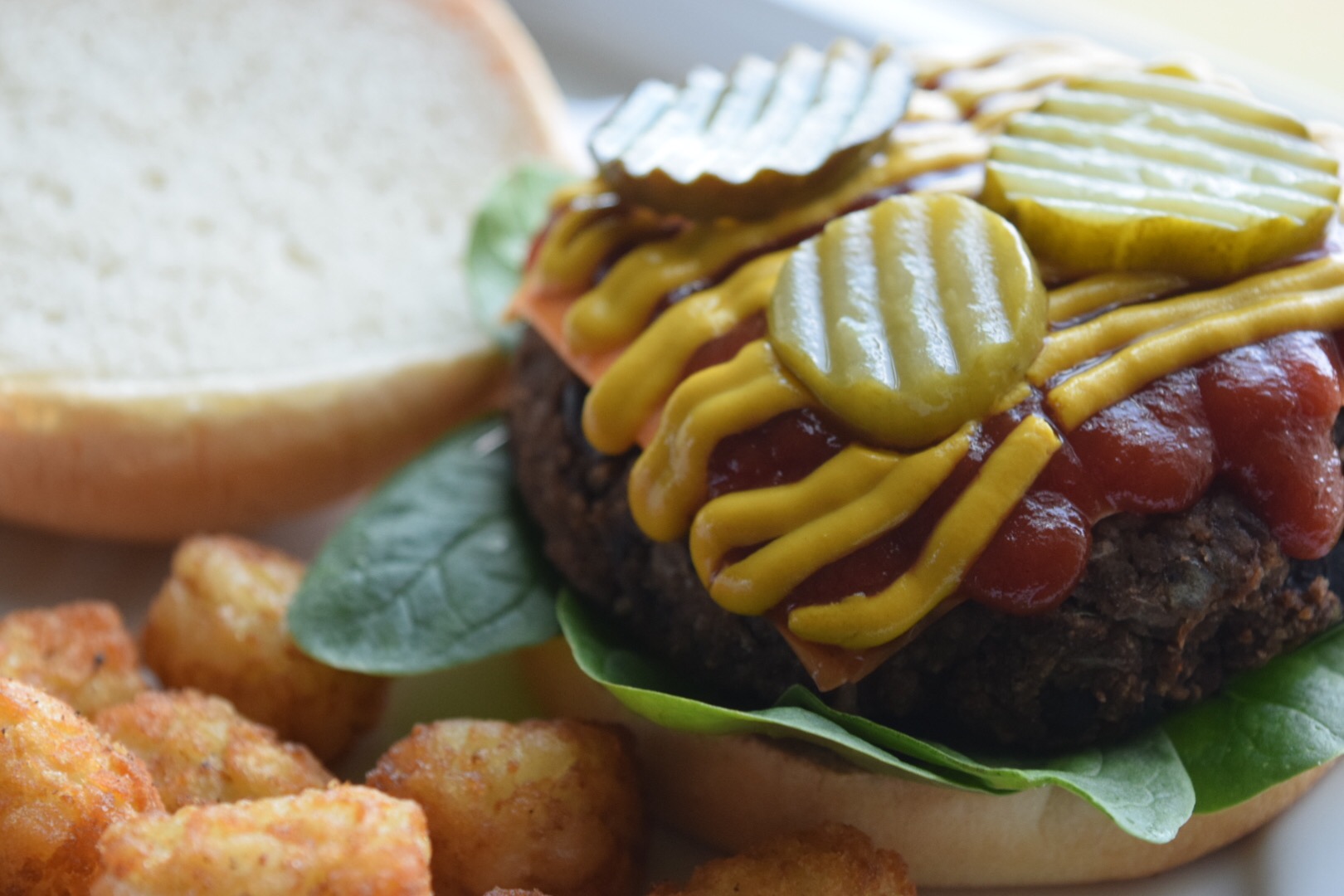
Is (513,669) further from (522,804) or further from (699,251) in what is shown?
(699,251)

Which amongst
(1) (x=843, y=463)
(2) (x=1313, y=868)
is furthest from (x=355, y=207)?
(2) (x=1313, y=868)

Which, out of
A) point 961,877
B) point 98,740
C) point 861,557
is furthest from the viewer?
point 961,877

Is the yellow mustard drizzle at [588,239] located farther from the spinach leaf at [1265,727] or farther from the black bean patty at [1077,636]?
the spinach leaf at [1265,727]

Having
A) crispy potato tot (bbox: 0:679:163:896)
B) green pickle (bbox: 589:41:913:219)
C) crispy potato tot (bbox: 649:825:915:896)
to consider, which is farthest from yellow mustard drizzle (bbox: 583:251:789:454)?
crispy potato tot (bbox: 0:679:163:896)

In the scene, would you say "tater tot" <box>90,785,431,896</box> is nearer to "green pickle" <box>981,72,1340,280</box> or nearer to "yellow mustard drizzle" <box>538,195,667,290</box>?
"yellow mustard drizzle" <box>538,195,667,290</box>

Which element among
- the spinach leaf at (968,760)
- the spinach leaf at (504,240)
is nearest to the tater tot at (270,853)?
the spinach leaf at (968,760)

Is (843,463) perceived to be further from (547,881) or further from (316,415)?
(316,415)
